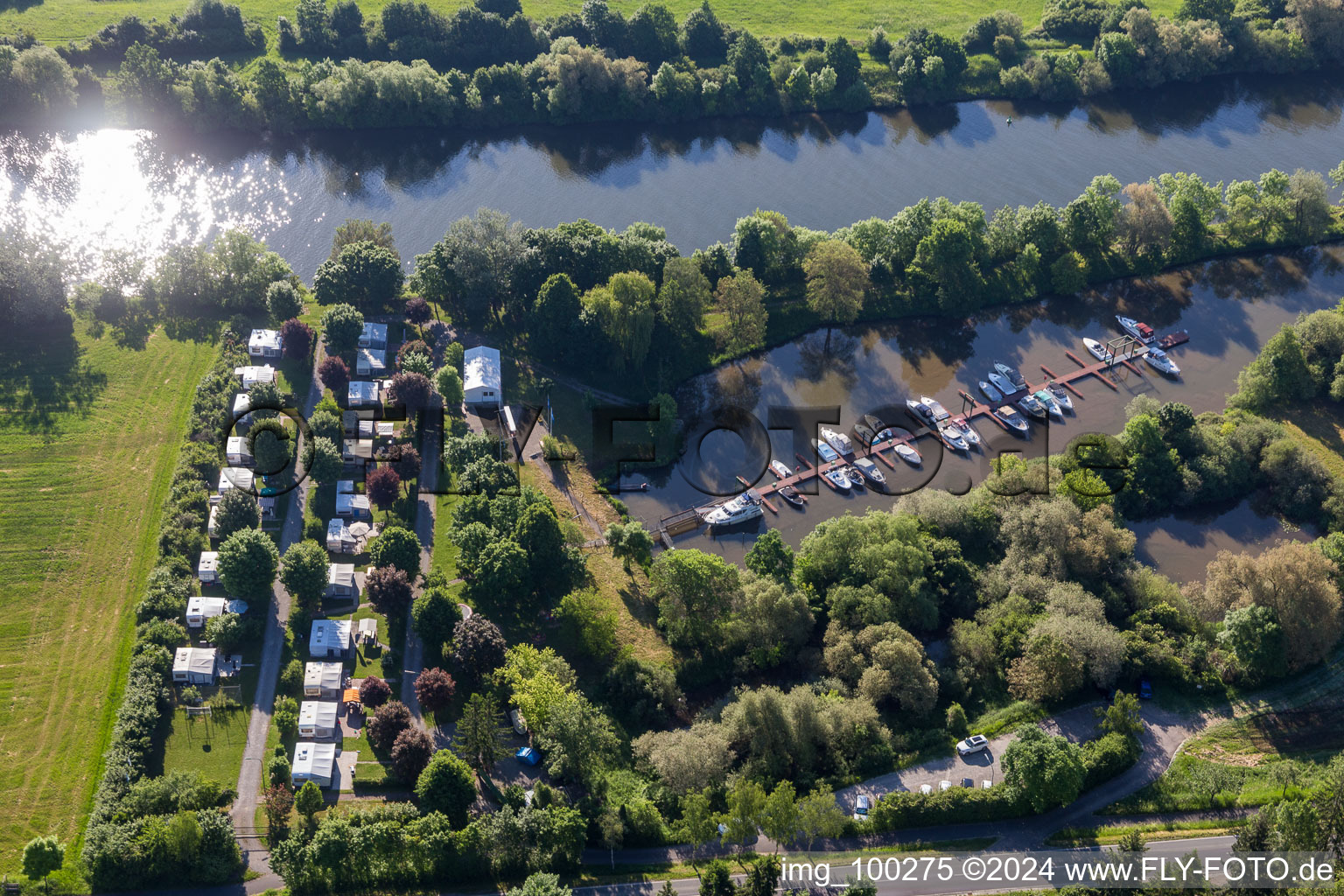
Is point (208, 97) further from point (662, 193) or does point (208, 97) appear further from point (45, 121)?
point (662, 193)

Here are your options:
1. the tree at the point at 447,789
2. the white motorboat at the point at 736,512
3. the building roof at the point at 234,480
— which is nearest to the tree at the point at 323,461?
the building roof at the point at 234,480

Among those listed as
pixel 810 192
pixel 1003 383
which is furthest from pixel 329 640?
pixel 810 192

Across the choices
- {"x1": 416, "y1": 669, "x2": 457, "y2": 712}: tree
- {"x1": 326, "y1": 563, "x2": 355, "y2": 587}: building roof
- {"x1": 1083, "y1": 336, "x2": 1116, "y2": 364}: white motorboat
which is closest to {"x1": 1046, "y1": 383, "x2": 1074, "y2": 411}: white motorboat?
{"x1": 1083, "y1": 336, "x2": 1116, "y2": 364}: white motorboat

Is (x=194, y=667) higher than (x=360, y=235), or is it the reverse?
(x=360, y=235)

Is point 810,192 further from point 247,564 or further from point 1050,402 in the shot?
point 247,564

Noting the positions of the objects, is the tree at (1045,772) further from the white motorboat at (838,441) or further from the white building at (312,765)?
the white building at (312,765)

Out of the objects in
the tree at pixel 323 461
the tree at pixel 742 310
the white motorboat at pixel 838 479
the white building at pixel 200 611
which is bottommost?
the white building at pixel 200 611

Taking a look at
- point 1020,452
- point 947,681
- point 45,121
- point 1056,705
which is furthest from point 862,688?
point 45,121
